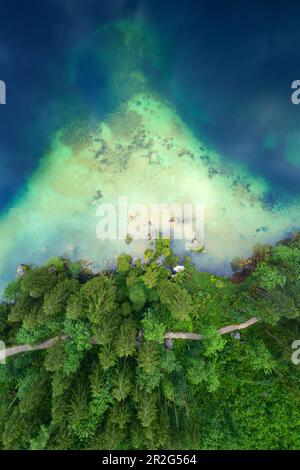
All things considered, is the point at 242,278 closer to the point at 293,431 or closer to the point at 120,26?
the point at 293,431

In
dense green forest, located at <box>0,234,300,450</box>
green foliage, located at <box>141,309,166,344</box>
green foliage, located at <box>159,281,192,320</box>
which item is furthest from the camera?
green foliage, located at <box>141,309,166,344</box>

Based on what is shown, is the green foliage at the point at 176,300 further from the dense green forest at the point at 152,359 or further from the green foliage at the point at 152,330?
the green foliage at the point at 152,330

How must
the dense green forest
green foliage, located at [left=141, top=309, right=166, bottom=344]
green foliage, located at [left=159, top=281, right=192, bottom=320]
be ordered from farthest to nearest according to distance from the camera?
green foliage, located at [left=141, top=309, right=166, bottom=344] → green foliage, located at [left=159, top=281, right=192, bottom=320] → the dense green forest

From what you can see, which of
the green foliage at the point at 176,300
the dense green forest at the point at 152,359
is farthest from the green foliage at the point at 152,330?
the green foliage at the point at 176,300

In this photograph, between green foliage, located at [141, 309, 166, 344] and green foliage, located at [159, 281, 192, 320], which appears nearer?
green foliage, located at [159, 281, 192, 320]

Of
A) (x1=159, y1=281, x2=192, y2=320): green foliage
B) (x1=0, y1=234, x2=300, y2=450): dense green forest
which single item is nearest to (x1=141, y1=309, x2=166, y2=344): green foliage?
(x1=0, y1=234, x2=300, y2=450): dense green forest

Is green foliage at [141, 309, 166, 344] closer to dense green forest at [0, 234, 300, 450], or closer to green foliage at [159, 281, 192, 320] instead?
dense green forest at [0, 234, 300, 450]

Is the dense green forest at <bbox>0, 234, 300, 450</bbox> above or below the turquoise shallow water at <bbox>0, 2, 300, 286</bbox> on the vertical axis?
below
